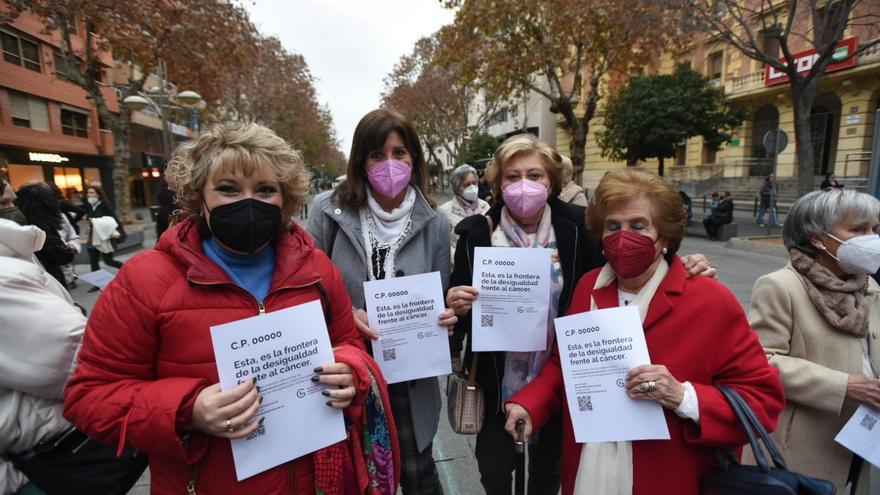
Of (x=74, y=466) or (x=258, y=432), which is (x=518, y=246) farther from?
(x=74, y=466)

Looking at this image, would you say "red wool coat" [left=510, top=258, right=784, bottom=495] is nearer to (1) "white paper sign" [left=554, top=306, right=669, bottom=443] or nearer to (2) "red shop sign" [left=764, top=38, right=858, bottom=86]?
(1) "white paper sign" [left=554, top=306, right=669, bottom=443]

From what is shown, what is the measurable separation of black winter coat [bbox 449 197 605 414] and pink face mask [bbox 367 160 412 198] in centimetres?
34

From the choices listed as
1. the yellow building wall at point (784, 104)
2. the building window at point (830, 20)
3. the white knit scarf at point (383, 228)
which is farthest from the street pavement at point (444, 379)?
the yellow building wall at point (784, 104)

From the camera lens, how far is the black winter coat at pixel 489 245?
203cm

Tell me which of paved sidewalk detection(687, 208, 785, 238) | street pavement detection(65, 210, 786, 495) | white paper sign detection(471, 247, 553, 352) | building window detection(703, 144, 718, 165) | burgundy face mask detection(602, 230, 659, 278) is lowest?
street pavement detection(65, 210, 786, 495)

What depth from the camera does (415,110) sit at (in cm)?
3119

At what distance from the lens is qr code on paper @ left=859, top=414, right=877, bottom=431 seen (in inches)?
68.6


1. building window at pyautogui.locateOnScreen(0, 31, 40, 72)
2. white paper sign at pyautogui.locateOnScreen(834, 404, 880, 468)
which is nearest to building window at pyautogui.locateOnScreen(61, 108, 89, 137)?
building window at pyautogui.locateOnScreen(0, 31, 40, 72)

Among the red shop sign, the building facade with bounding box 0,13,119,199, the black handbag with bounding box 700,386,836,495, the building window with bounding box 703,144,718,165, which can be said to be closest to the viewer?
the black handbag with bounding box 700,386,836,495

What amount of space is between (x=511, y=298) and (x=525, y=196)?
0.46 meters

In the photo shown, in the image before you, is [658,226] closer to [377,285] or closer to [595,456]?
[595,456]

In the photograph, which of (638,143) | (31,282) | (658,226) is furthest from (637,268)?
(638,143)

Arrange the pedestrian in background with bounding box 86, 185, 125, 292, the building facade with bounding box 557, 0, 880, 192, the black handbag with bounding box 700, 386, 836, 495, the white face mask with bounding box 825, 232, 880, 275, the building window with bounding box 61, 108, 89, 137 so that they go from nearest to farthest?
1. the black handbag with bounding box 700, 386, 836, 495
2. the white face mask with bounding box 825, 232, 880, 275
3. the pedestrian in background with bounding box 86, 185, 125, 292
4. the building facade with bounding box 557, 0, 880, 192
5. the building window with bounding box 61, 108, 89, 137

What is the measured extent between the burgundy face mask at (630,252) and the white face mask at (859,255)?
95cm
